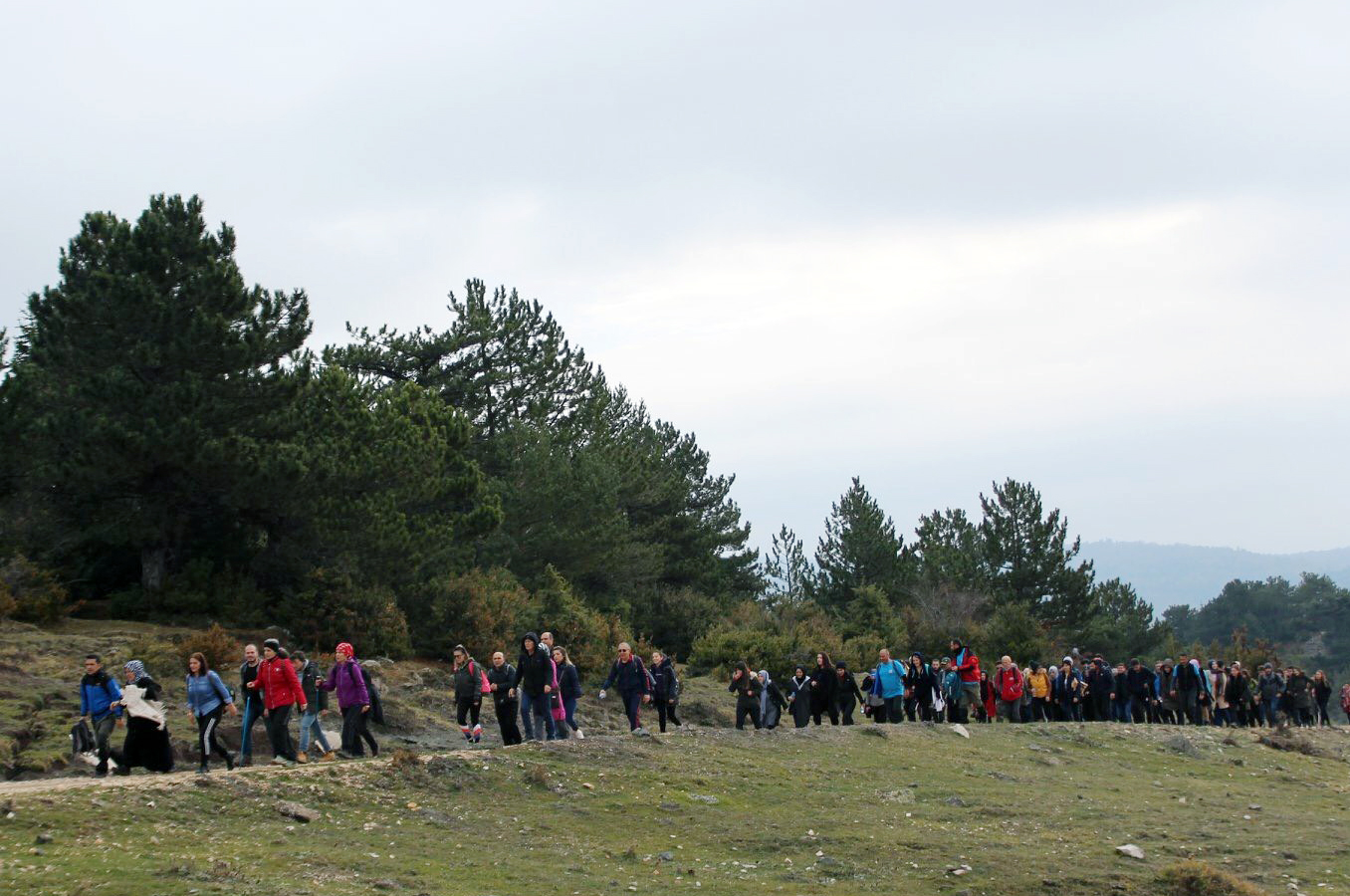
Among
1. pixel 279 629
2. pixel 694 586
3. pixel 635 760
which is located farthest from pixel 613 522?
pixel 635 760

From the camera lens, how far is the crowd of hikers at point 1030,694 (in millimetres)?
27172

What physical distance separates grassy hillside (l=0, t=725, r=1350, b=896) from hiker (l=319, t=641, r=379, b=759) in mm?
1051

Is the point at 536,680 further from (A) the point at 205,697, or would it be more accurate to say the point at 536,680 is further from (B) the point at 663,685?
(A) the point at 205,697

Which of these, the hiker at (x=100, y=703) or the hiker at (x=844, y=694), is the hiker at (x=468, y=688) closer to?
the hiker at (x=100, y=703)

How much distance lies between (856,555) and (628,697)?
169 ft

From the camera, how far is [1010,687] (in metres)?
29.6

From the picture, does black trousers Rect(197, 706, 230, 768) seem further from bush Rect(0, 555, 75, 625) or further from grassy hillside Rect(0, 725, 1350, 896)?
bush Rect(0, 555, 75, 625)

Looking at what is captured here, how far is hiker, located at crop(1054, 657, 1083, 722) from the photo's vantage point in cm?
3152

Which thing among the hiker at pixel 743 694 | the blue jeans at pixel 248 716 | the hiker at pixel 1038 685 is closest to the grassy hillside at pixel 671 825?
the blue jeans at pixel 248 716

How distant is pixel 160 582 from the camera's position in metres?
35.2

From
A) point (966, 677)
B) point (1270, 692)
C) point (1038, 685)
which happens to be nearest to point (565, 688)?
point (966, 677)

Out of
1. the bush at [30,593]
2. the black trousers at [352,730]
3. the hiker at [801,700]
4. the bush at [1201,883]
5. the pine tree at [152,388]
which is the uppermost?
the pine tree at [152,388]

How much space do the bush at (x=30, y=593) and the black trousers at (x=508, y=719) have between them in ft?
52.4

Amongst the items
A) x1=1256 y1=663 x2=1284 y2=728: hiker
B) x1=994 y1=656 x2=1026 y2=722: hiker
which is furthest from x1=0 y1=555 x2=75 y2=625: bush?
x1=1256 y1=663 x2=1284 y2=728: hiker
